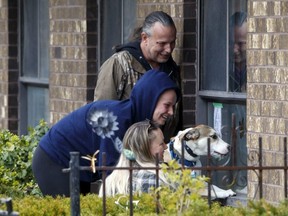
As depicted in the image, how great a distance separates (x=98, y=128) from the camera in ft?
25.6

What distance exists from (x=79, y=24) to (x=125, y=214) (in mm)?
5548

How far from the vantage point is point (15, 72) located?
13922 mm

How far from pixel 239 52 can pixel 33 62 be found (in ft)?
14.6

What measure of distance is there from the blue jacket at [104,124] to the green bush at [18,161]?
1414 millimetres

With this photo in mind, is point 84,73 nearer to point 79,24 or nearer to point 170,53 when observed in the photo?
point 79,24

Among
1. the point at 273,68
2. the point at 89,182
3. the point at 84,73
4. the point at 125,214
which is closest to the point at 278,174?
the point at 273,68

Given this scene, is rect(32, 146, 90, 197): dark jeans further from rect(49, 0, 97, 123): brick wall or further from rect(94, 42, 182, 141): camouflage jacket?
rect(49, 0, 97, 123): brick wall

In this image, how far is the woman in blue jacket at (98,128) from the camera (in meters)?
7.74

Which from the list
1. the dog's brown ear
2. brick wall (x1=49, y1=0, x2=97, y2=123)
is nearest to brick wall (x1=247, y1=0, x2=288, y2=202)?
the dog's brown ear

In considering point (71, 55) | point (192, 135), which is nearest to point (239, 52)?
point (192, 135)

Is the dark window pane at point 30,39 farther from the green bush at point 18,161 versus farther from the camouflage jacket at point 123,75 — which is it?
the camouflage jacket at point 123,75

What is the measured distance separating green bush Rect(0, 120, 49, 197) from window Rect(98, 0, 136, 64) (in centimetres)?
109

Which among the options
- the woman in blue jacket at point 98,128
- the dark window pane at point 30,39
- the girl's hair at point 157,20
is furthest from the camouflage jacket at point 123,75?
the dark window pane at point 30,39

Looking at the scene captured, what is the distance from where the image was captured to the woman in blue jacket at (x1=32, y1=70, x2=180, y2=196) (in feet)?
25.4
